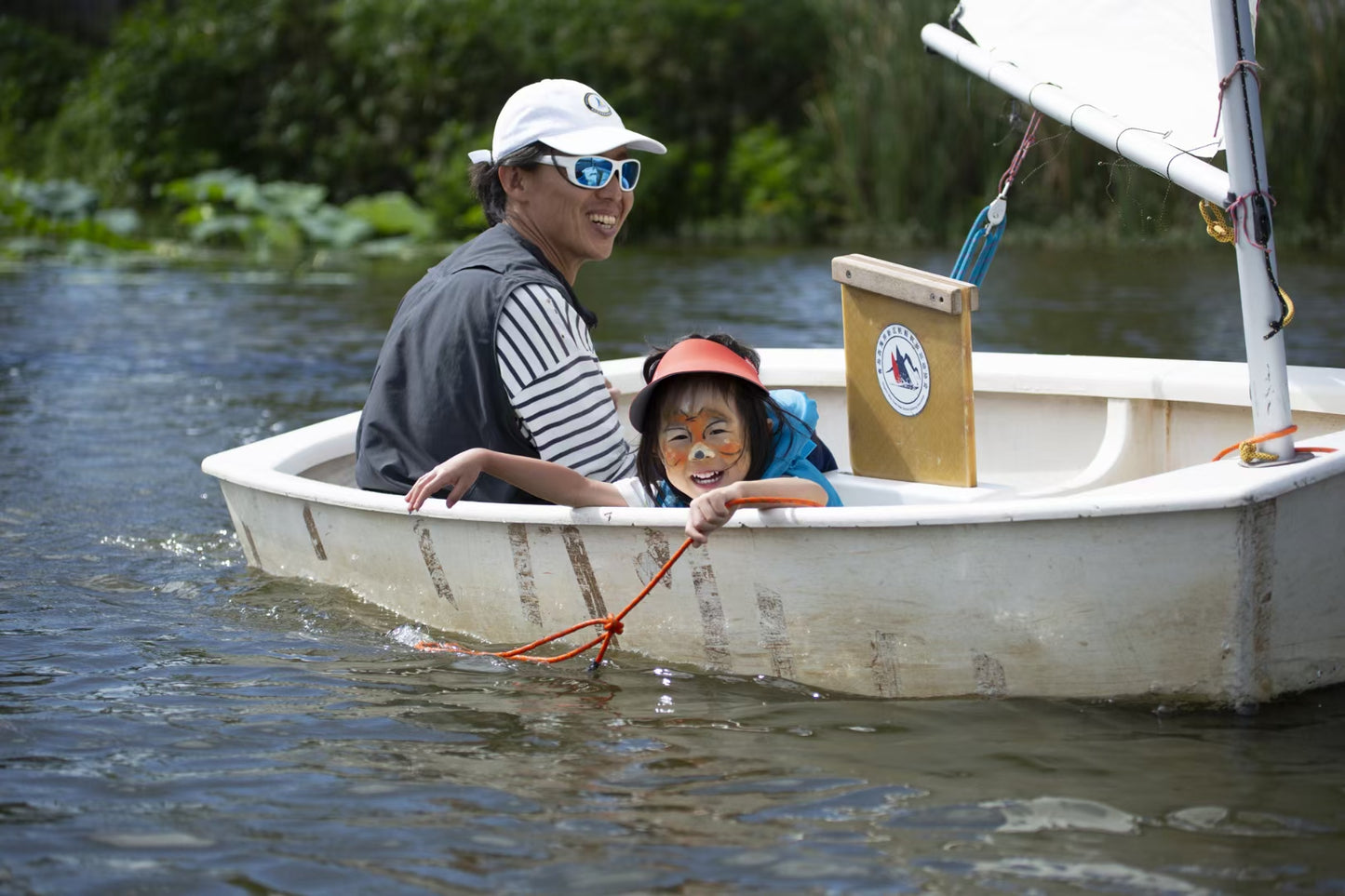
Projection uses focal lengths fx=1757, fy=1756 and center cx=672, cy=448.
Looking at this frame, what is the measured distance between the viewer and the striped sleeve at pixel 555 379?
12.6 feet

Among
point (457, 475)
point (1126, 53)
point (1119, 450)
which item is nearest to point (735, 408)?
point (457, 475)

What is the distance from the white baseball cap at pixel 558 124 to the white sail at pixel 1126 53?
99cm

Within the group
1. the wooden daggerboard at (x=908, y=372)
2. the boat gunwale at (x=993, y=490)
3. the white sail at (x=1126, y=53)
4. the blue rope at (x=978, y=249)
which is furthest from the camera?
the blue rope at (x=978, y=249)

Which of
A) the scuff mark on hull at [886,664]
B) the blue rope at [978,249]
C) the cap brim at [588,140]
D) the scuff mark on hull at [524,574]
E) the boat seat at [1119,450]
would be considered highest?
the cap brim at [588,140]

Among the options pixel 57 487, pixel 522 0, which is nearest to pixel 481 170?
pixel 57 487

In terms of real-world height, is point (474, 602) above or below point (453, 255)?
below

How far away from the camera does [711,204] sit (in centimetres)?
2017

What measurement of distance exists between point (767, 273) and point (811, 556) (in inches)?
453

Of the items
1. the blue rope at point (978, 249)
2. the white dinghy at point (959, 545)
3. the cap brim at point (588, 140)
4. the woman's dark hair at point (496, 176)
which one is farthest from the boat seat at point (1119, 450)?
the woman's dark hair at point (496, 176)

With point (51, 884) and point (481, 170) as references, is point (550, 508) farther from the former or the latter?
point (51, 884)

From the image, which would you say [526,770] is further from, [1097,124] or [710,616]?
[1097,124]

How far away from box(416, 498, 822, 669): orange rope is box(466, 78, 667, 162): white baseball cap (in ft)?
3.01

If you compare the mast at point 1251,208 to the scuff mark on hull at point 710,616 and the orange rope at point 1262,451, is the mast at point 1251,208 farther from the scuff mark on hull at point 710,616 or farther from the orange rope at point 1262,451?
the scuff mark on hull at point 710,616

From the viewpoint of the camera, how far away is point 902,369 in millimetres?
4434
